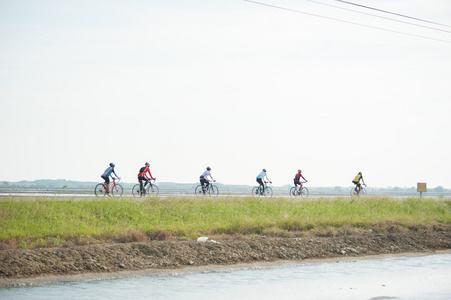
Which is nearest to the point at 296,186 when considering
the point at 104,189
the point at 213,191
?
the point at 213,191

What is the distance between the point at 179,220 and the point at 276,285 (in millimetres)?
7168

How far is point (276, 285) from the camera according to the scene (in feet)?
41.4

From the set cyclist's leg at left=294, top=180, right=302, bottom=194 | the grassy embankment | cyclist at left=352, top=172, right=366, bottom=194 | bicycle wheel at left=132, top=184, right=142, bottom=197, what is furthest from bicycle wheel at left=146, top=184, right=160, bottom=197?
cyclist at left=352, top=172, right=366, bottom=194

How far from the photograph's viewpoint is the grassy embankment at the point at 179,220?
15812mm

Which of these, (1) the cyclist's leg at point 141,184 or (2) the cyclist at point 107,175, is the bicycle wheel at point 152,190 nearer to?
(1) the cyclist's leg at point 141,184

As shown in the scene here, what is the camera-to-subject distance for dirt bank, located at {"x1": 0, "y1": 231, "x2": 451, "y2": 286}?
505 inches

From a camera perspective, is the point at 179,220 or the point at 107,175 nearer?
the point at 179,220

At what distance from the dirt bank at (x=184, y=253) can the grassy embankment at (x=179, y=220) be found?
36.5 inches

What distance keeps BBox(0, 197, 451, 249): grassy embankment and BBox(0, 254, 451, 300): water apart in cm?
288

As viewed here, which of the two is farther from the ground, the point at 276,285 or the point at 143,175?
the point at 143,175

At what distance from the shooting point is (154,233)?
1661 cm

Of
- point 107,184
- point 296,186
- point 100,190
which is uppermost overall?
point 296,186

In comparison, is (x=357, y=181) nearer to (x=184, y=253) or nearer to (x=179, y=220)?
(x=179, y=220)

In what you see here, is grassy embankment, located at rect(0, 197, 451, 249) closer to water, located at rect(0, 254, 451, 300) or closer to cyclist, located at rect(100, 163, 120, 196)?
water, located at rect(0, 254, 451, 300)
